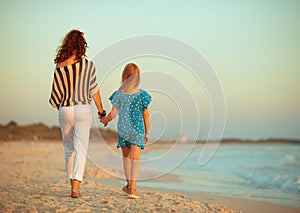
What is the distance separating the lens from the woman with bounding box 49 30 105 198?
5.16m

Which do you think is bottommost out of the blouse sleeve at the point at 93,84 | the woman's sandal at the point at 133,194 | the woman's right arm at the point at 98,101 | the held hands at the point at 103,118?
the woman's sandal at the point at 133,194

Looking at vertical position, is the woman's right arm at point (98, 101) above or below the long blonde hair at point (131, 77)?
below

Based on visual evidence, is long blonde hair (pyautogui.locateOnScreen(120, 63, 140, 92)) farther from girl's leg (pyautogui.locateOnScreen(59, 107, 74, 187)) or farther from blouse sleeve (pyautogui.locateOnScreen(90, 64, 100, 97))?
girl's leg (pyautogui.locateOnScreen(59, 107, 74, 187))

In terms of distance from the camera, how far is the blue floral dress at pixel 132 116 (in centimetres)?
552

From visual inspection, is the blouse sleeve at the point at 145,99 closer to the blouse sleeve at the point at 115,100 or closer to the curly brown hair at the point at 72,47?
the blouse sleeve at the point at 115,100

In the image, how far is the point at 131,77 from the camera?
5.51 metres

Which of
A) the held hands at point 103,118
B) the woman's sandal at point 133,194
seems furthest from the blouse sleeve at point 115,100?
→ the woman's sandal at point 133,194

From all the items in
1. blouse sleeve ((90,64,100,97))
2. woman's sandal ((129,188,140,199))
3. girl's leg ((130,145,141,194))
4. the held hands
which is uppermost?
blouse sleeve ((90,64,100,97))

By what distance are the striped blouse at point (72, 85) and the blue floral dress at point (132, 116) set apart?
0.52 meters

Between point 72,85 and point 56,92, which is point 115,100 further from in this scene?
point 56,92

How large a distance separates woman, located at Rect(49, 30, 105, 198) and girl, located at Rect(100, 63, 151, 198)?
44cm

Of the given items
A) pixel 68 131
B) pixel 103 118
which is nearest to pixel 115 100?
pixel 103 118

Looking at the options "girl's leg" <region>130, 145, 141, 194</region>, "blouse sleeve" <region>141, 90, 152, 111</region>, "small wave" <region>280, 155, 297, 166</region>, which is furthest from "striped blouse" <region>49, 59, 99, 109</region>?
"small wave" <region>280, 155, 297, 166</region>

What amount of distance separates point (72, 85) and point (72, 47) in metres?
0.45
